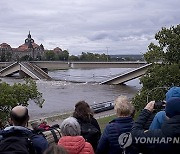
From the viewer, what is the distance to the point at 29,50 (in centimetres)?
17088

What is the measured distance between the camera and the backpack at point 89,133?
181 inches

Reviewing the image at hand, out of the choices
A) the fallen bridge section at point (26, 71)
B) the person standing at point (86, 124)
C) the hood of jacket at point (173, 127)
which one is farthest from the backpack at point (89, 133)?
the fallen bridge section at point (26, 71)

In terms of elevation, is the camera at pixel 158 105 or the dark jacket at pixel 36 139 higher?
the camera at pixel 158 105

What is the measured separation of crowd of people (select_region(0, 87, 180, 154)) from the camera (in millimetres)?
3311

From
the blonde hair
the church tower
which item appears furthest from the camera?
the church tower

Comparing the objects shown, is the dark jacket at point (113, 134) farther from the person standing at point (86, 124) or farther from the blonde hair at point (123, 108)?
the person standing at point (86, 124)

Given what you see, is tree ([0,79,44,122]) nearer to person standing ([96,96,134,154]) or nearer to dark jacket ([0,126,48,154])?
person standing ([96,96,134,154])

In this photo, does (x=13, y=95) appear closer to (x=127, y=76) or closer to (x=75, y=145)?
(x=75, y=145)

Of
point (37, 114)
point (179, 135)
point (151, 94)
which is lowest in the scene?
point (37, 114)

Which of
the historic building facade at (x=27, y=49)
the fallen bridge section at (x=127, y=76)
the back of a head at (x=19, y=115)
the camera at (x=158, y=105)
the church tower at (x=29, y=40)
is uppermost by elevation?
the church tower at (x=29, y=40)

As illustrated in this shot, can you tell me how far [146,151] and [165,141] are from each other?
0.24 meters

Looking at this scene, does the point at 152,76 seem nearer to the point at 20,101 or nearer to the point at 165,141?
the point at 20,101

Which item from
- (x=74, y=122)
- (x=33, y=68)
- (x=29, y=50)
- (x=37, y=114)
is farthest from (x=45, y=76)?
(x=29, y=50)

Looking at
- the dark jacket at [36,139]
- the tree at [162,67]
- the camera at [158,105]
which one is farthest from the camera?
the tree at [162,67]
